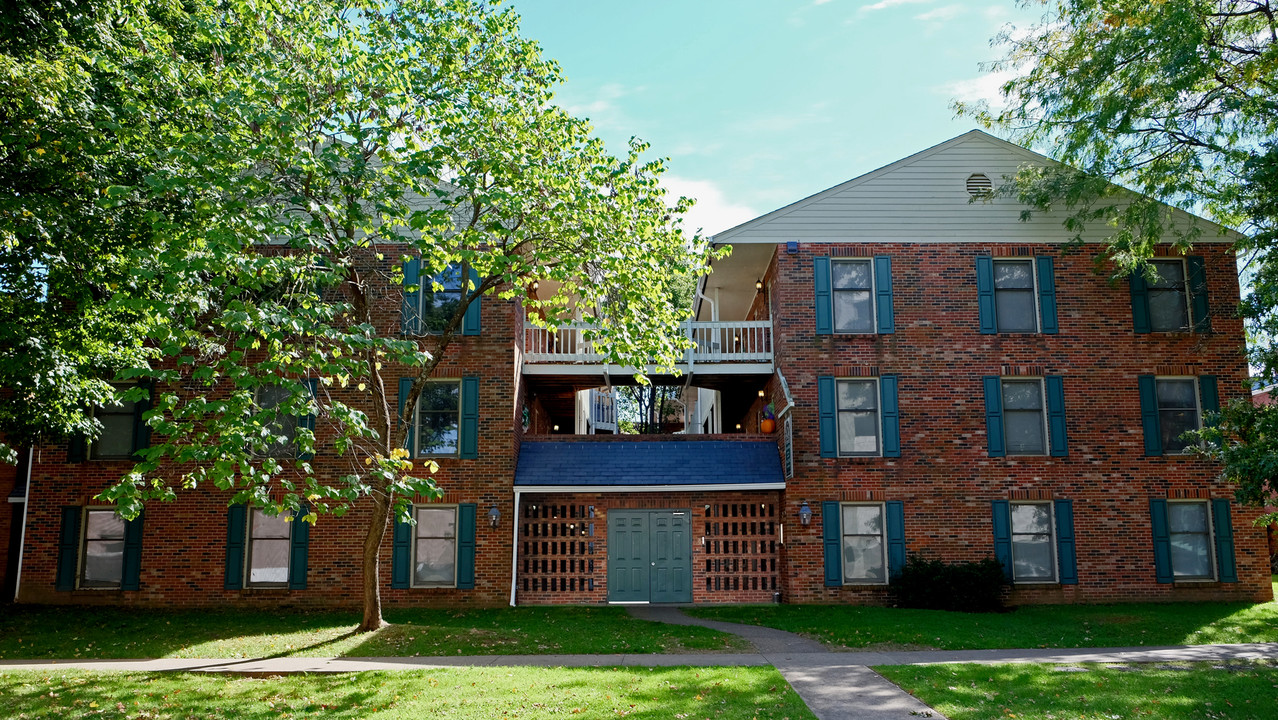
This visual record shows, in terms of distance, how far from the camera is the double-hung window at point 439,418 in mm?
16859

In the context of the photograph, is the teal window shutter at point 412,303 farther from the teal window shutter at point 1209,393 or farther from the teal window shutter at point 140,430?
the teal window shutter at point 1209,393

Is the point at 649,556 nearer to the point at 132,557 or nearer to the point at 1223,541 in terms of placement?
the point at 132,557

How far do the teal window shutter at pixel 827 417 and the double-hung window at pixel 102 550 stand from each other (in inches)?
518

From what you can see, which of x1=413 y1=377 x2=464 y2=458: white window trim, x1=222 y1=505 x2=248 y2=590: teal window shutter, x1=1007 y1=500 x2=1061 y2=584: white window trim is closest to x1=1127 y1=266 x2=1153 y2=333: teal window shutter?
x1=1007 y1=500 x2=1061 y2=584: white window trim

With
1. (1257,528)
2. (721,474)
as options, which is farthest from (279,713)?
(1257,528)

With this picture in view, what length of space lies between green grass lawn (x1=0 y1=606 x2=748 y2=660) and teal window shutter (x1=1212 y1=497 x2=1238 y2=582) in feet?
31.8

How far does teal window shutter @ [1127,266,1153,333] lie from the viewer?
659 inches

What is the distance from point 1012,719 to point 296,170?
9637 millimetres

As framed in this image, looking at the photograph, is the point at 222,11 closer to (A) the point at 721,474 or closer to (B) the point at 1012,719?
(A) the point at 721,474

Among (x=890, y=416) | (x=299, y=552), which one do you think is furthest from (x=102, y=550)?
(x=890, y=416)

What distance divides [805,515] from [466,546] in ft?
20.5

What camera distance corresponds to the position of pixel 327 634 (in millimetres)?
13172

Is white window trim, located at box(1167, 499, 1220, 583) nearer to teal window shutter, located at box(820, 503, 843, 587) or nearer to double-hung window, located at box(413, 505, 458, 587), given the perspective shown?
teal window shutter, located at box(820, 503, 843, 587)

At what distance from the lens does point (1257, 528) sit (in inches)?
631
